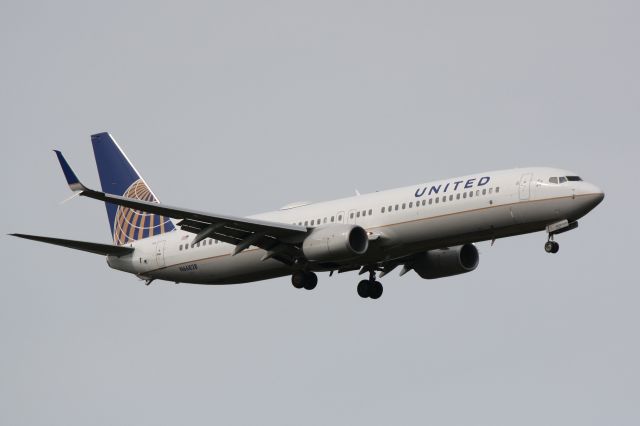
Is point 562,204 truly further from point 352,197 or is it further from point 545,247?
point 352,197

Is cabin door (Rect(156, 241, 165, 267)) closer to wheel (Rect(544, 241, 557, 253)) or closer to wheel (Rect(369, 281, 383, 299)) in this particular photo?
wheel (Rect(369, 281, 383, 299))

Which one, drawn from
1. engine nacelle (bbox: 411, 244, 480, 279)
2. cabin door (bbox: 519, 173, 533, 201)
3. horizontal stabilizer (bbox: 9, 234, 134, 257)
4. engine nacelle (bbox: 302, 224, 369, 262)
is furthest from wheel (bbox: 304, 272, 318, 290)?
cabin door (bbox: 519, 173, 533, 201)

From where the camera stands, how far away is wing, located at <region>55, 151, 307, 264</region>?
56.8 m

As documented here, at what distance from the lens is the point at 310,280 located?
198 feet

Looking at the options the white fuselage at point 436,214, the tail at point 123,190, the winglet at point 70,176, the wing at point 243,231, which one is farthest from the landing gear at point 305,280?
the winglet at point 70,176

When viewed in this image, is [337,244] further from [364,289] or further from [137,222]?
[137,222]

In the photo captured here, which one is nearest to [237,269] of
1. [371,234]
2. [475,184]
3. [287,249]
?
[287,249]

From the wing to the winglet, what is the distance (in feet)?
9.47

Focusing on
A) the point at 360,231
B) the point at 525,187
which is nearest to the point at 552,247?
the point at 525,187

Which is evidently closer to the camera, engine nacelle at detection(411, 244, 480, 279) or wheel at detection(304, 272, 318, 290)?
wheel at detection(304, 272, 318, 290)

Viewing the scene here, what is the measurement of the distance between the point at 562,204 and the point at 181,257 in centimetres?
1806

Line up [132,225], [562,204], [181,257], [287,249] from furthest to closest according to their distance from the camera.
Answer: [132,225]
[181,257]
[287,249]
[562,204]

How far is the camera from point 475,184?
5634 centimetres

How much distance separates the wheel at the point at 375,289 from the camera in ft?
210
